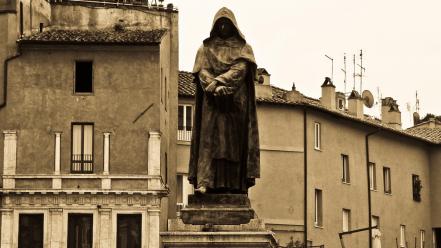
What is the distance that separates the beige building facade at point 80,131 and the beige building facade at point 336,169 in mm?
7867

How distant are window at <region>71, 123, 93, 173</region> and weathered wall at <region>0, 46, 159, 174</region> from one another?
0.95 ft

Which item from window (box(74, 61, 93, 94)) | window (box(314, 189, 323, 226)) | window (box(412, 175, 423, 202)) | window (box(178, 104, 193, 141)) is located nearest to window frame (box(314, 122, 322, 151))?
window (box(314, 189, 323, 226))

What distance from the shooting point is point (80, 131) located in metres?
80.4

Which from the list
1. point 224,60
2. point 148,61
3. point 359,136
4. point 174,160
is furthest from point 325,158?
point 224,60

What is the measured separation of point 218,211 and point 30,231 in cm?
5322

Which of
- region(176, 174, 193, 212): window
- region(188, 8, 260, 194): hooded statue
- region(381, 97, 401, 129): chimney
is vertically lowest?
region(188, 8, 260, 194): hooded statue

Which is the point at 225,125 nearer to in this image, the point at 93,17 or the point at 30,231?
the point at 30,231

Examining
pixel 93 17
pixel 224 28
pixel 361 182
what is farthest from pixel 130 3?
pixel 224 28

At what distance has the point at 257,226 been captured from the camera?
26.0 metres

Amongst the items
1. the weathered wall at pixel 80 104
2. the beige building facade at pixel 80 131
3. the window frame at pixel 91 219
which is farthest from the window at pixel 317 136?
the window frame at pixel 91 219

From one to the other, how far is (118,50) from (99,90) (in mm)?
2199

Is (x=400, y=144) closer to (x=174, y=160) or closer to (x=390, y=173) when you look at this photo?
(x=390, y=173)

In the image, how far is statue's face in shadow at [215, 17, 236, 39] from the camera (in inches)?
1077

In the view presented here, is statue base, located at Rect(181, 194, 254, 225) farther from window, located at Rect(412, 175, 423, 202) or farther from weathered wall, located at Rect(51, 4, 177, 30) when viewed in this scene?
window, located at Rect(412, 175, 423, 202)
